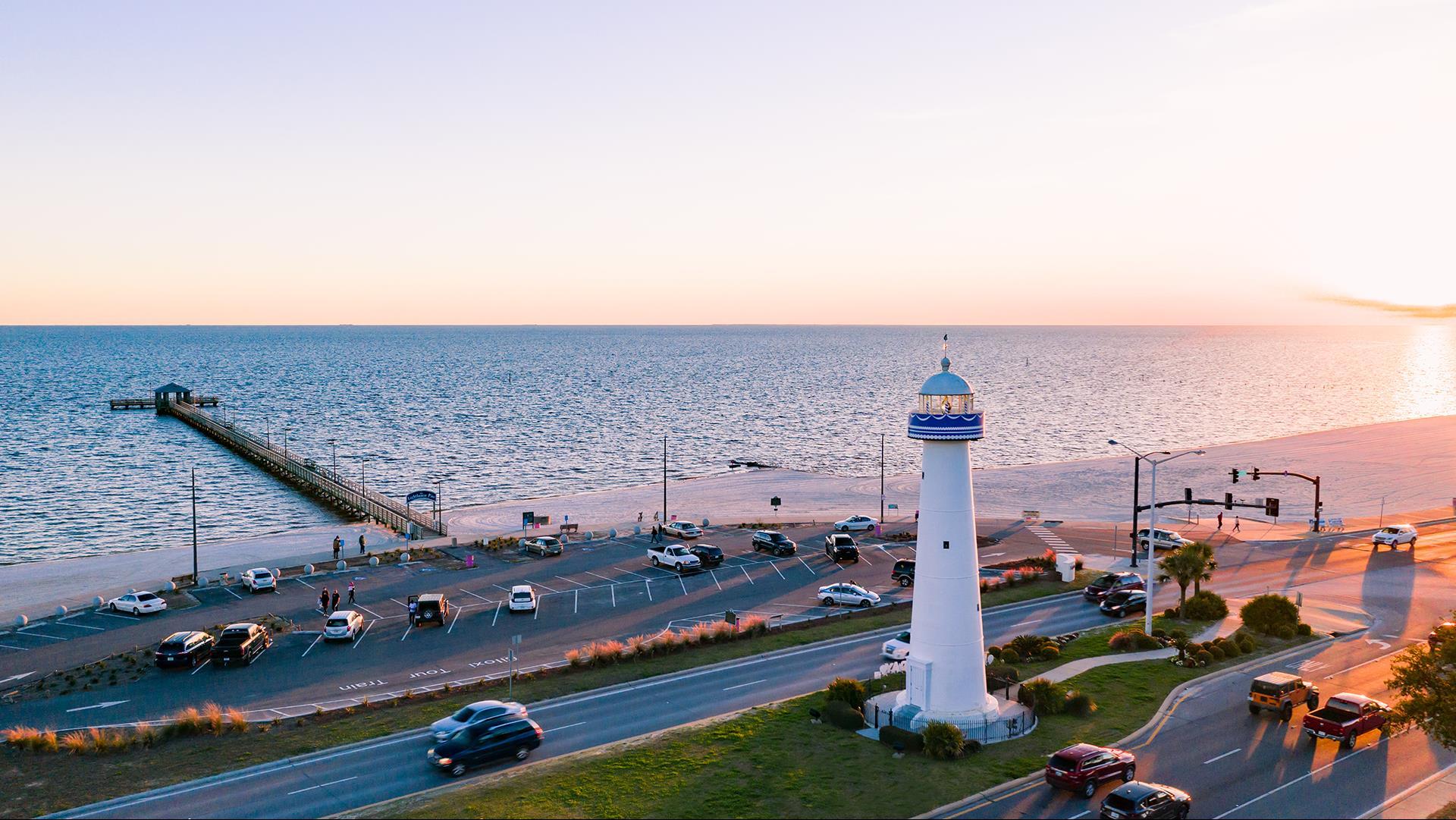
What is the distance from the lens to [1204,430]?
460ft

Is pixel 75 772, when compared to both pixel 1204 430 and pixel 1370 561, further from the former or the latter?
pixel 1204 430

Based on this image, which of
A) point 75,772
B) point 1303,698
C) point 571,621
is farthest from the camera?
point 571,621

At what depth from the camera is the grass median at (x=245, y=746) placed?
25844 mm

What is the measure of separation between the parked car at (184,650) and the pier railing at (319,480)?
31.0 meters

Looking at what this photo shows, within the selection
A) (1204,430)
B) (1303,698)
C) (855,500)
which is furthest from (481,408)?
(1303,698)

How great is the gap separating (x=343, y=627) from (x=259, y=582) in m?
12.5

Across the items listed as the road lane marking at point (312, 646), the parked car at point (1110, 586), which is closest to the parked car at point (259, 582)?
the road lane marking at point (312, 646)

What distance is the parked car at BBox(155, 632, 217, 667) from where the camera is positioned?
3862cm

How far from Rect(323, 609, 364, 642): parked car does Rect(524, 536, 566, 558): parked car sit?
16.5 metres

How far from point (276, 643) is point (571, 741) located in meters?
20.0

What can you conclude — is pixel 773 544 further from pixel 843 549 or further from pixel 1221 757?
pixel 1221 757

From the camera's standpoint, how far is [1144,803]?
926 inches

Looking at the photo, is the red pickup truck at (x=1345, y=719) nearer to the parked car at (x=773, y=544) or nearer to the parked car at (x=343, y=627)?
the parked car at (x=773, y=544)

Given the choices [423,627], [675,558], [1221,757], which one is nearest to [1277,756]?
[1221,757]
